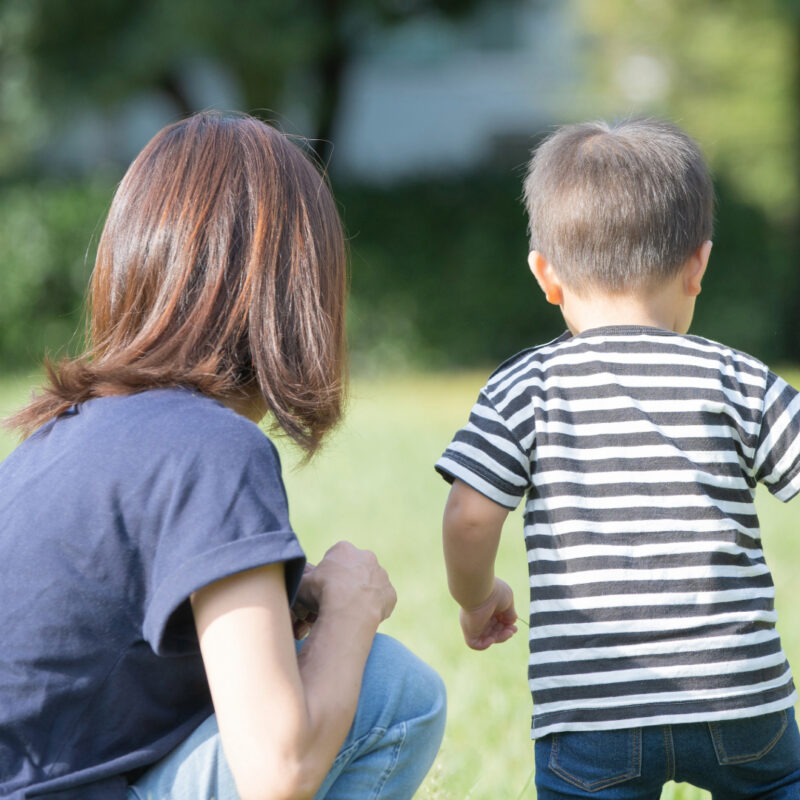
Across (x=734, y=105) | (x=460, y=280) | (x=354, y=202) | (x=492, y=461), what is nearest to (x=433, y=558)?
(x=492, y=461)

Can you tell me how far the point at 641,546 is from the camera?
1928 mm

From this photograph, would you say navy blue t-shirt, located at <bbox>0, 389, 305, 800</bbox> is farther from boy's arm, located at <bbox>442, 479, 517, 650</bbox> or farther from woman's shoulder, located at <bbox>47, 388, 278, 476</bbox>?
boy's arm, located at <bbox>442, 479, 517, 650</bbox>

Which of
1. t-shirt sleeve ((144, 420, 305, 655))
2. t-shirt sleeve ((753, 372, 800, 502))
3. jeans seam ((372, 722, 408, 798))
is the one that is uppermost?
t-shirt sleeve ((144, 420, 305, 655))

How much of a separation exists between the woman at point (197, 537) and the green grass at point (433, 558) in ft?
1.12

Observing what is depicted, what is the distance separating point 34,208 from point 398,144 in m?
11.3

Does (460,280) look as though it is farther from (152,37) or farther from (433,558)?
(433,558)

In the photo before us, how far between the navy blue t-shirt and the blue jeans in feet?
0.18

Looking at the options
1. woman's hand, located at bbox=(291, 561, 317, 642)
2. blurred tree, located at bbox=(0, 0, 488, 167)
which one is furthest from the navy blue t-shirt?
blurred tree, located at bbox=(0, 0, 488, 167)

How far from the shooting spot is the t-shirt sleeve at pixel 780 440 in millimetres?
1943

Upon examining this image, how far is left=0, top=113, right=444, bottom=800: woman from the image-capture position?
4.79 feet

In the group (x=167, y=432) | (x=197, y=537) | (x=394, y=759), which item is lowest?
(x=394, y=759)

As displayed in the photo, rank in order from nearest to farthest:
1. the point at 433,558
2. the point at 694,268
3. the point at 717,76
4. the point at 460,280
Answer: the point at 694,268 < the point at 433,558 < the point at 460,280 < the point at 717,76

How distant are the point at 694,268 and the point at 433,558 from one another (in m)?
2.86

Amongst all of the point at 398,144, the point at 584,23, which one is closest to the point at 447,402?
the point at 398,144
